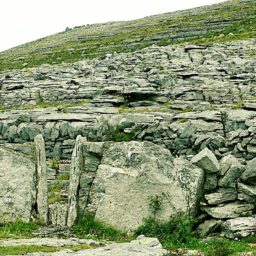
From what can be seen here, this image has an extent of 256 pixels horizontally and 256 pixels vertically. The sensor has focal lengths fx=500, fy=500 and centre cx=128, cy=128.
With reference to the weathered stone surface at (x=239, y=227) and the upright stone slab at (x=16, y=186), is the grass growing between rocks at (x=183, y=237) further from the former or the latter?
the upright stone slab at (x=16, y=186)

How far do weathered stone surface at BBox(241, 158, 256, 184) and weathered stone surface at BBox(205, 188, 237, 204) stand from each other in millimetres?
701

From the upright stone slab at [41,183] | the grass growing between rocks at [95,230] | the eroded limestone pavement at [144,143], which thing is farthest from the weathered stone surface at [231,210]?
the upright stone slab at [41,183]

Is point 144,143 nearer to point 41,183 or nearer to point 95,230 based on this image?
point 95,230

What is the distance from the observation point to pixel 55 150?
2675 centimetres

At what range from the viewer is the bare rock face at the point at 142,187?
19906mm

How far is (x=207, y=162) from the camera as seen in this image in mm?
20625

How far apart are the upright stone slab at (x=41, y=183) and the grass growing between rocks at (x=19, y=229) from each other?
2.13ft

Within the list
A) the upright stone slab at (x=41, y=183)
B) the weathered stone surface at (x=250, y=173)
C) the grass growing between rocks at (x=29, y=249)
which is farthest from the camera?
the upright stone slab at (x=41, y=183)

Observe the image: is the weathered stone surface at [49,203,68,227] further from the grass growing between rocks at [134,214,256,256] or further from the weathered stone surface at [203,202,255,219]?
the weathered stone surface at [203,202,255,219]

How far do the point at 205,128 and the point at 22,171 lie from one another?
9360 mm

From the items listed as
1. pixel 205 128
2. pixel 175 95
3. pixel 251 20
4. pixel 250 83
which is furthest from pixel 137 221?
pixel 251 20

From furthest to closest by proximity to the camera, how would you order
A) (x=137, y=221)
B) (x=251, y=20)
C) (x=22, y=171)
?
1. (x=251, y=20)
2. (x=22, y=171)
3. (x=137, y=221)

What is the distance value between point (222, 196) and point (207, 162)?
4.98 feet

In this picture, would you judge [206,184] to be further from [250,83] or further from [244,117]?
[250,83]
